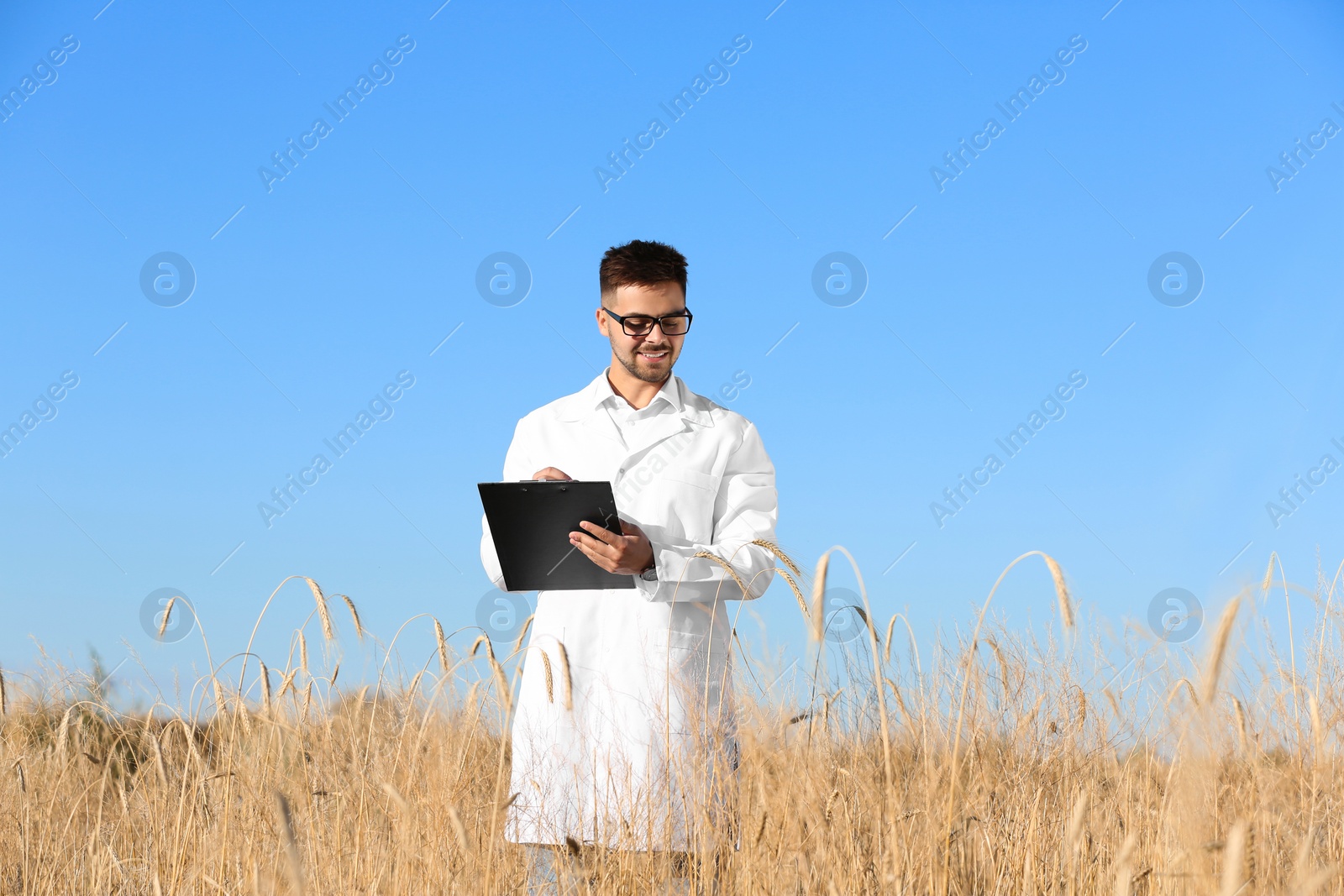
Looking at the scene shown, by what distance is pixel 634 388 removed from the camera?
335 centimetres

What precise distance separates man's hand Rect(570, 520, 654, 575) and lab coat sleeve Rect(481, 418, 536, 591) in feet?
1.75

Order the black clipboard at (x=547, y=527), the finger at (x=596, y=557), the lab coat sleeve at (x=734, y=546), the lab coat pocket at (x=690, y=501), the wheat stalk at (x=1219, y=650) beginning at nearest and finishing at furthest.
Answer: the wheat stalk at (x=1219, y=650)
the black clipboard at (x=547, y=527)
the finger at (x=596, y=557)
the lab coat sleeve at (x=734, y=546)
the lab coat pocket at (x=690, y=501)

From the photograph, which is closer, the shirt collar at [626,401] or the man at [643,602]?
the man at [643,602]

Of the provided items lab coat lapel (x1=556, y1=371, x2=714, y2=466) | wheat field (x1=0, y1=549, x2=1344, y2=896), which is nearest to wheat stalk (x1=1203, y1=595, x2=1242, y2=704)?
wheat field (x1=0, y1=549, x2=1344, y2=896)

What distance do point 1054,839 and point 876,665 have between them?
165cm

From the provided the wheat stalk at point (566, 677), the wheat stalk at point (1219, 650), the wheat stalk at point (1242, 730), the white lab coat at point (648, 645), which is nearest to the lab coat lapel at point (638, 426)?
the white lab coat at point (648, 645)

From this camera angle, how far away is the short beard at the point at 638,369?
326 centimetres

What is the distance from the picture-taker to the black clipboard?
2.55 meters

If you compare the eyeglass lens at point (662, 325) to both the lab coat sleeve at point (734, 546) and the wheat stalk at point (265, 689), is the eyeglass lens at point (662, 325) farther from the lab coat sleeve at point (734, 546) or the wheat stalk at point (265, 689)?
the wheat stalk at point (265, 689)

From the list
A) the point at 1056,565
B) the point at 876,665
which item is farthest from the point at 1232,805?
the point at 876,665

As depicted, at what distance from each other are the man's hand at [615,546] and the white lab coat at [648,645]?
0.31 ft

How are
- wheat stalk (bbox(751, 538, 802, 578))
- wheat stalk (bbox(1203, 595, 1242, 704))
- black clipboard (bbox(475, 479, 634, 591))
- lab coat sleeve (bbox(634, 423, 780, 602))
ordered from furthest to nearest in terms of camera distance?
lab coat sleeve (bbox(634, 423, 780, 602)) → black clipboard (bbox(475, 479, 634, 591)) → wheat stalk (bbox(751, 538, 802, 578)) → wheat stalk (bbox(1203, 595, 1242, 704))

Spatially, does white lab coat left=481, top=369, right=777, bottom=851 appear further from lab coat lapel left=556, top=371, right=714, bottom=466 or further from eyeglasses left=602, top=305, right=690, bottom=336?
eyeglasses left=602, top=305, right=690, bottom=336

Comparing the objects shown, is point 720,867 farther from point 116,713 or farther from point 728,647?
point 116,713
